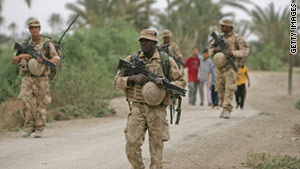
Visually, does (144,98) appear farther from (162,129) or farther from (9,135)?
(9,135)

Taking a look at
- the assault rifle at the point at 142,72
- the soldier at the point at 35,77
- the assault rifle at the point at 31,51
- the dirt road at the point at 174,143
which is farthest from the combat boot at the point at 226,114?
the assault rifle at the point at 142,72

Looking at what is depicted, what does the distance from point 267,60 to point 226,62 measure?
25.0 m

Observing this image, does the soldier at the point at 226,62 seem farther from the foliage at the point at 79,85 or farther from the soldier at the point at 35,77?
the soldier at the point at 35,77

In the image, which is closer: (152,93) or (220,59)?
(152,93)

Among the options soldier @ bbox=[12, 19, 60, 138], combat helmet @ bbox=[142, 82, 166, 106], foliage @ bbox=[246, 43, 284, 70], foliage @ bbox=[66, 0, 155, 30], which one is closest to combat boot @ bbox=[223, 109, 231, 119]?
soldier @ bbox=[12, 19, 60, 138]

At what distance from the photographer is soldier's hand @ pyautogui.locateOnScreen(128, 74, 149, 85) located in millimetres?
5328

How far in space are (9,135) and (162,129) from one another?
15.2 feet

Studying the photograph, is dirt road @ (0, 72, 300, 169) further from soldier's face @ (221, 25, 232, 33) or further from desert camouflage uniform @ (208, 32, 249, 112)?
soldier's face @ (221, 25, 232, 33)

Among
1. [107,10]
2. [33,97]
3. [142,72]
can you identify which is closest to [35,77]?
[33,97]

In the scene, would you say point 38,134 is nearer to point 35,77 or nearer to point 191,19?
point 35,77

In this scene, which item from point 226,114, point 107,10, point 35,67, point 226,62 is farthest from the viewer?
point 107,10

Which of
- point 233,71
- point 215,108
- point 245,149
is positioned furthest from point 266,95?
point 245,149

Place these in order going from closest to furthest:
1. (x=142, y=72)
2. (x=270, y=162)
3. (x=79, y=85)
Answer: (x=142, y=72), (x=270, y=162), (x=79, y=85)

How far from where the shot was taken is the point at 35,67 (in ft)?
27.3
